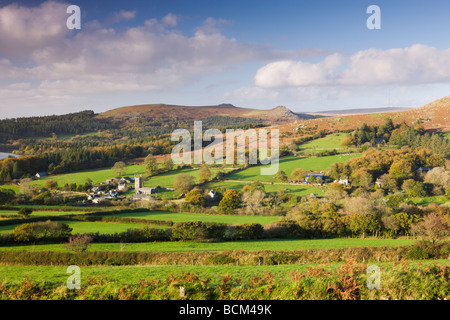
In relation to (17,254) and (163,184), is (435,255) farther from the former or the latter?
(163,184)

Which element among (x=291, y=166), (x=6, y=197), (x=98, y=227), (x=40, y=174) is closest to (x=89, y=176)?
(x=40, y=174)

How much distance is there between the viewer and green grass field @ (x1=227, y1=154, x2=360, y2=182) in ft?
170

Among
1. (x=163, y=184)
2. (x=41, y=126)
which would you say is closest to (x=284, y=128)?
(x=163, y=184)

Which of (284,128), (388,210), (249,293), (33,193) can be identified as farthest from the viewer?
(284,128)

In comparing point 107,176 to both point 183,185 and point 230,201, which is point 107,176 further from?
point 230,201

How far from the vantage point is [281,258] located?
14938 mm

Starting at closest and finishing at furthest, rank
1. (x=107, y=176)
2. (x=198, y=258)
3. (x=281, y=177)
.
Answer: (x=198, y=258), (x=281, y=177), (x=107, y=176)

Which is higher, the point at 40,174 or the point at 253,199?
the point at 40,174

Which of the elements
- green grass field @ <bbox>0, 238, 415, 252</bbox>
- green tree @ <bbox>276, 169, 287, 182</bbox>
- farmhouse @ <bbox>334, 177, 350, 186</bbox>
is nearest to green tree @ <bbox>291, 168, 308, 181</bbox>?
green tree @ <bbox>276, 169, 287, 182</bbox>

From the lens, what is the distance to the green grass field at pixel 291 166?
5191 cm

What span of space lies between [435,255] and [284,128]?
82125mm

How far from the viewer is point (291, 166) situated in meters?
56.7

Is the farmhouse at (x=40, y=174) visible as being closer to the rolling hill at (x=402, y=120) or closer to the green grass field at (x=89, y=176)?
the green grass field at (x=89, y=176)

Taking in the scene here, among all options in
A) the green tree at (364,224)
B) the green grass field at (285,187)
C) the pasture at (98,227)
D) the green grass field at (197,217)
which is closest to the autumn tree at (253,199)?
the green grass field at (197,217)
